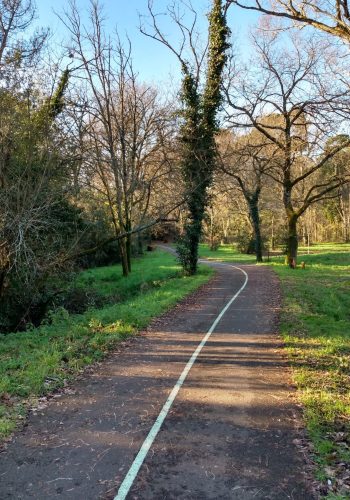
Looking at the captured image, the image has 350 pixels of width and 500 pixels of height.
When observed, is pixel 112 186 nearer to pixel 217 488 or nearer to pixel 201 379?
pixel 201 379

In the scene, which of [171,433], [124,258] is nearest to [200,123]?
[124,258]

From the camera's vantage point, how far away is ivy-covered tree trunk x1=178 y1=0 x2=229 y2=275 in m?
25.0

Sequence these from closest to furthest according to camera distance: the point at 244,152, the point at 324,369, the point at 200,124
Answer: the point at 324,369 → the point at 200,124 → the point at 244,152

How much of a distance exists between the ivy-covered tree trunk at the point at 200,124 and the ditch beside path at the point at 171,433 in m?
15.9

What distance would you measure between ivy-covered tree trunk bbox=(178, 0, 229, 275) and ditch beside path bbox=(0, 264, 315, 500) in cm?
1591

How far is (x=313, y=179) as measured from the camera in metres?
50.2

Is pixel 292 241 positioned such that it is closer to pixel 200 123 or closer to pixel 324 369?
pixel 200 123

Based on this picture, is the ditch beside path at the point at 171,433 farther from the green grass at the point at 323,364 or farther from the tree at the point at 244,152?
the tree at the point at 244,152

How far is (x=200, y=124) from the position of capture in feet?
83.1

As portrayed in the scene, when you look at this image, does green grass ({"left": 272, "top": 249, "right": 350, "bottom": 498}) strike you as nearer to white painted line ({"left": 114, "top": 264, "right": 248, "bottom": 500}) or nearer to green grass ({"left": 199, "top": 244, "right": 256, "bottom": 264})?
white painted line ({"left": 114, "top": 264, "right": 248, "bottom": 500})

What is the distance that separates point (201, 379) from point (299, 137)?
24.7 m

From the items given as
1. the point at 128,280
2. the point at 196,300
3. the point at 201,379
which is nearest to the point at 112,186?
the point at 128,280

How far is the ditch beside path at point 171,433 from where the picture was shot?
4.68 meters

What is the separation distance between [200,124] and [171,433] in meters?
21.9
